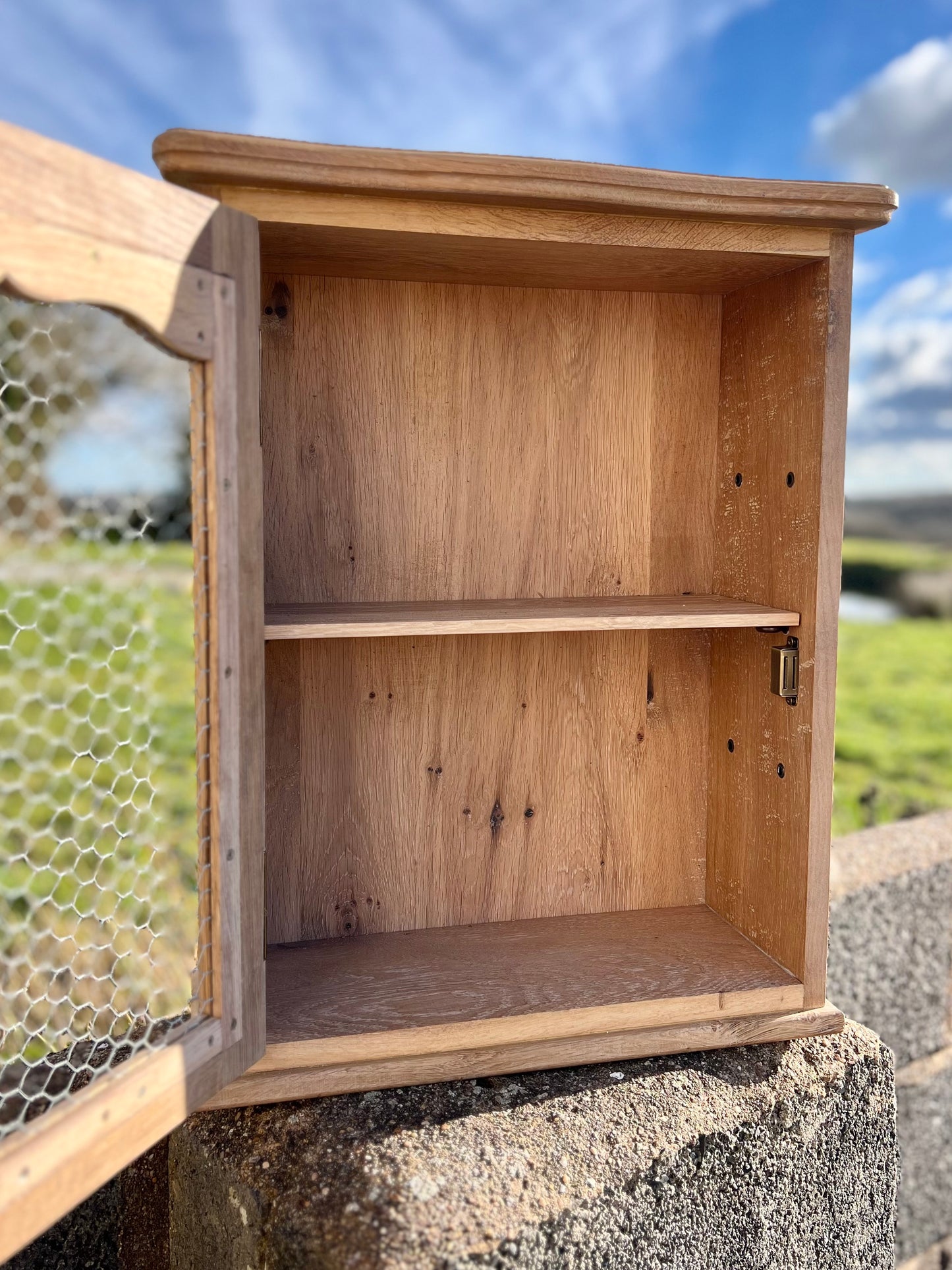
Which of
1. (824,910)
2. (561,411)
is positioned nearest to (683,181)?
(561,411)

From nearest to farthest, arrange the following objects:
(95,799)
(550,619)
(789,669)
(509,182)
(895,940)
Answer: (509,182), (550,619), (789,669), (895,940), (95,799)

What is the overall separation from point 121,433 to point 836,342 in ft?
2.59

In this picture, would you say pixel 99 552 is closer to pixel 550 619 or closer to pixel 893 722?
pixel 550 619

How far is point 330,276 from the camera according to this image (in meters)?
1.33

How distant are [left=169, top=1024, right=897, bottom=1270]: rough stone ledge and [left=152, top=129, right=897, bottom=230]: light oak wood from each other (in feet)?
3.18

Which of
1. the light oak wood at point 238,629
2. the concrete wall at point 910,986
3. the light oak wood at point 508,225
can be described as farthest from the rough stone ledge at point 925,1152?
the light oak wood at point 508,225

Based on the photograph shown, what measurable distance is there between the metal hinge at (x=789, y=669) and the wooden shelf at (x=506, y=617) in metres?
0.04

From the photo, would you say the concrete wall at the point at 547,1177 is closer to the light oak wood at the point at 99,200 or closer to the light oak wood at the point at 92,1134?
the light oak wood at the point at 92,1134

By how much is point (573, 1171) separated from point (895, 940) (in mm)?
1230

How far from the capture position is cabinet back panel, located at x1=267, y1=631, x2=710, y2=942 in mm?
1391

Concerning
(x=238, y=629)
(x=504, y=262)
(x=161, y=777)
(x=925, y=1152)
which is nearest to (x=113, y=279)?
(x=238, y=629)

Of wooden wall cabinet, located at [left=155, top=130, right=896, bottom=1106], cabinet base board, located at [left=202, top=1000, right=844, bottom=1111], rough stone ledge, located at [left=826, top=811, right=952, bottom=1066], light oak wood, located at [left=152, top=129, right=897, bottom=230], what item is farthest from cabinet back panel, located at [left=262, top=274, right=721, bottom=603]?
rough stone ledge, located at [left=826, top=811, right=952, bottom=1066]

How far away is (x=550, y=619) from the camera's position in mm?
1132

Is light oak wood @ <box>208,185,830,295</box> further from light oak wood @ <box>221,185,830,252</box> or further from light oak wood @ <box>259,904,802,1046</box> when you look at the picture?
light oak wood @ <box>259,904,802,1046</box>
